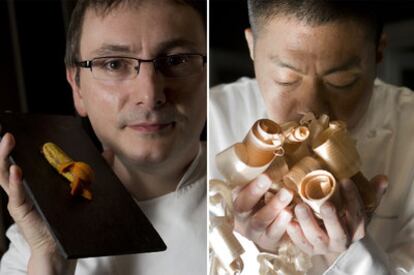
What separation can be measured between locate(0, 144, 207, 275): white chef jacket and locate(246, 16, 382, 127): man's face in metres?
0.22

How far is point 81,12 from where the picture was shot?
3.44 ft

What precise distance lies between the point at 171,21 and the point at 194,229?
39 centimetres

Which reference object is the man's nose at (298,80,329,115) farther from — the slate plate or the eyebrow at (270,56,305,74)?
the slate plate

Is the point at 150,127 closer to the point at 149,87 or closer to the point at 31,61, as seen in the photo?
the point at 149,87

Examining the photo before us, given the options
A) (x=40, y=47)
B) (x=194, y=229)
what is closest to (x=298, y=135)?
(x=194, y=229)

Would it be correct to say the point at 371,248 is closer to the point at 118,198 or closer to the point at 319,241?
the point at 319,241

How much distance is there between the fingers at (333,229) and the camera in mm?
873

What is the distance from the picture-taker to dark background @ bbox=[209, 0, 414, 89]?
2.96ft

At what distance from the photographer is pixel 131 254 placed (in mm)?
1024

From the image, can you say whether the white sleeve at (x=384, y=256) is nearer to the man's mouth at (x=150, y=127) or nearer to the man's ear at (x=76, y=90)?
the man's mouth at (x=150, y=127)

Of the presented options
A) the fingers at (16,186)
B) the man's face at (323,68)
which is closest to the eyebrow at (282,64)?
the man's face at (323,68)

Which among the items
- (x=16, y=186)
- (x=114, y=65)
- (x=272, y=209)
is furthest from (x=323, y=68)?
(x=16, y=186)

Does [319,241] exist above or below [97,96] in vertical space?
below

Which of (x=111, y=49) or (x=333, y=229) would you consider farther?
(x=111, y=49)
